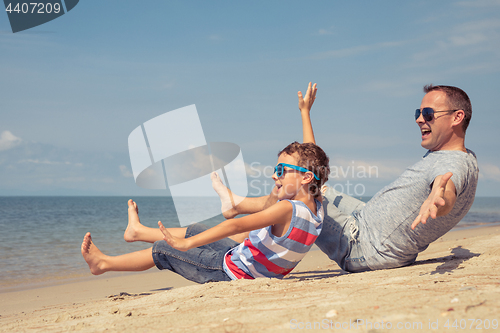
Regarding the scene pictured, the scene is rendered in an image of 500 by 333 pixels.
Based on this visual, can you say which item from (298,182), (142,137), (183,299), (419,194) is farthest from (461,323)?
(142,137)

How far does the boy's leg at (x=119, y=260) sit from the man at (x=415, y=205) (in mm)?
876

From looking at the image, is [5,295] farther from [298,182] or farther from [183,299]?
[298,182]

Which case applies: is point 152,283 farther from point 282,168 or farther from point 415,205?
point 415,205

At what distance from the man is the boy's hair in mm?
342

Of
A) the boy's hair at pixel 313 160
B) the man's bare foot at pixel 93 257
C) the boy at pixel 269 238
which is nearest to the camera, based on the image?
the boy at pixel 269 238

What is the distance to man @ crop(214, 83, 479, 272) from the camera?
8.54ft

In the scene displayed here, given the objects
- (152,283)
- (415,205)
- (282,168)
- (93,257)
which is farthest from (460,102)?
(152,283)

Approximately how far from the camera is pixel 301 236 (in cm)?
265

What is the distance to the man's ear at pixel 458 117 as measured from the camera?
2787 millimetres

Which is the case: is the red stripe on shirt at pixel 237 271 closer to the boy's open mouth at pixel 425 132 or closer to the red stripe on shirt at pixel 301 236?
the red stripe on shirt at pixel 301 236

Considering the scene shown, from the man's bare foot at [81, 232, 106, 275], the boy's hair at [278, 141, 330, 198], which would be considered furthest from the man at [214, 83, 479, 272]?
the man's bare foot at [81, 232, 106, 275]

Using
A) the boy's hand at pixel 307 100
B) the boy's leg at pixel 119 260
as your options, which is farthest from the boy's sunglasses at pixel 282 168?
the boy's leg at pixel 119 260

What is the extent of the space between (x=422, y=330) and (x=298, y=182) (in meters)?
1.54

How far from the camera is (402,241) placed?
9.20 feet
